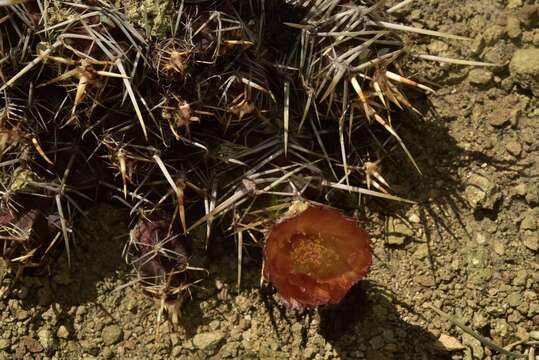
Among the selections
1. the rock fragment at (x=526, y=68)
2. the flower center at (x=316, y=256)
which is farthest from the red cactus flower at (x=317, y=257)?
the rock fragment at (x=526, y=68)

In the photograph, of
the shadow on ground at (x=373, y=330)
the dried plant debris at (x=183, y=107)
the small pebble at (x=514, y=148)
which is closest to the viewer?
the dried plant debris at (x=183, y=107)

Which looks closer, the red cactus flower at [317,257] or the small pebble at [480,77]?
the red cactus flower at [317,257]

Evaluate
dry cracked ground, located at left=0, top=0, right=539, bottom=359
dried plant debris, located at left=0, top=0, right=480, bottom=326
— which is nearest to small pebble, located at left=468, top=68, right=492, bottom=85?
dry cracked ground, located at left=0, top=0, right=539, bottom=359

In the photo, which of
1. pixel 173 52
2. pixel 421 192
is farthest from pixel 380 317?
pixel 173 52

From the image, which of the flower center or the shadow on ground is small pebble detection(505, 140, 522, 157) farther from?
the flower center

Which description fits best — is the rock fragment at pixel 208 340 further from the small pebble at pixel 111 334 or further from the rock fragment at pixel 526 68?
the rock fragment at pixel 526 68

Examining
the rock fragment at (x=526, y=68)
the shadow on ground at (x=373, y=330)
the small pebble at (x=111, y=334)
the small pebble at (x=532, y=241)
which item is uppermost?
the rock fragment at (x=526, y=68)

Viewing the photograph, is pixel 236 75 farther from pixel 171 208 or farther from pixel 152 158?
pixel 171 208
